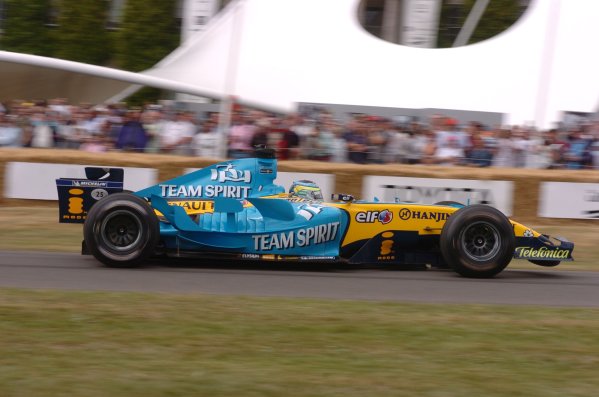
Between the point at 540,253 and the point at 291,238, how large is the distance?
226cm

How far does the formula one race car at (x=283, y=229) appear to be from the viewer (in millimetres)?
8117

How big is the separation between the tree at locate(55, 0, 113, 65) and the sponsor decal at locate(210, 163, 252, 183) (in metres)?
20.5

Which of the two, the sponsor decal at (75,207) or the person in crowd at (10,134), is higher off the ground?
the person in crowd at (10,134)

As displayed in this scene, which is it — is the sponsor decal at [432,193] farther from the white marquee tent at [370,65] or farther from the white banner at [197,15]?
the white banner at [197,15]

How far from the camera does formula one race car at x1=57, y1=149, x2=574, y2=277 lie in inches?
320

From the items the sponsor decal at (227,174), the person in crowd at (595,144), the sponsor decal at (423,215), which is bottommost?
the sponsor decal at (423,215)

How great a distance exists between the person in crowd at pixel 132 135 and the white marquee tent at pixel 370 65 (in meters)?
3.10

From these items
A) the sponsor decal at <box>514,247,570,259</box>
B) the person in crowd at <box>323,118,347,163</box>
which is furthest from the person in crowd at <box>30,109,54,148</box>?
the sponsor decal at <box>514,247,570,259</box>

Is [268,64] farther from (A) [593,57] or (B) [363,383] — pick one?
(B) [363,383]

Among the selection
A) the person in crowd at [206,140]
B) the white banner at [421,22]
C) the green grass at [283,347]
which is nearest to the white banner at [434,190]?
the person in crowd at [206,140]

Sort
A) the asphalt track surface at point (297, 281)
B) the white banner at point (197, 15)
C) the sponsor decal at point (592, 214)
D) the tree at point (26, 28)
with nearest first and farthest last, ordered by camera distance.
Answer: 1. the asphalt track surface at point (297, 281)
2. the sponsor decal at point (592, 214)
3. the white banner at point (197, 15)
4. the tree at point (26, 28)

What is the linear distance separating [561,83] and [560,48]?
901 millimetres

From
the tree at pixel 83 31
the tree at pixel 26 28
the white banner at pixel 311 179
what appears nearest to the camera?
the white banner at pixel 311 179

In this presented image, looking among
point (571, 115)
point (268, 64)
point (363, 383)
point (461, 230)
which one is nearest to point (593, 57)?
point (571, 115)
